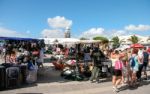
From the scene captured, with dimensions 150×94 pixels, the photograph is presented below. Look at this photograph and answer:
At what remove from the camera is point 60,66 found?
1684cm

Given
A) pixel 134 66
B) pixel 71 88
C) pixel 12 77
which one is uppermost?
pixel 134 66

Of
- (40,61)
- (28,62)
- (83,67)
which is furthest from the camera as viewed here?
(40,61)

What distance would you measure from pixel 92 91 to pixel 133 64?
7.72 feet

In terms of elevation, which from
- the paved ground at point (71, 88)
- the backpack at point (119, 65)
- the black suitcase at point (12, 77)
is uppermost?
the backpack at point (119, 65)

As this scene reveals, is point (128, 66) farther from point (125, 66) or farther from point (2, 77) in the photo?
point (2, 77)

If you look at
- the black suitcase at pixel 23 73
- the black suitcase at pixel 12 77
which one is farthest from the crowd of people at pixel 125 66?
the black suitcase at pixel 12 77

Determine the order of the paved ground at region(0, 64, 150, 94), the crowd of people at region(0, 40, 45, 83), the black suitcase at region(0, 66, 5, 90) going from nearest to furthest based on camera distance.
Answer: the paved ground at region(0, 64, 150, 94) → the black suitcase at region(0, 66, 5, 90) → the crowd of people at region(0, 40, 45, 83)

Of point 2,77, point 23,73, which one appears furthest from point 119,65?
point 2,77

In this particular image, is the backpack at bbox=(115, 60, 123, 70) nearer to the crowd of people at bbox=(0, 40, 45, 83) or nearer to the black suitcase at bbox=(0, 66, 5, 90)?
the crowd of people at bbox=(0, 40, 45, 83)

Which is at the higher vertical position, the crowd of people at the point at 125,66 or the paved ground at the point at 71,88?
the crowd of people at the point at 125,66

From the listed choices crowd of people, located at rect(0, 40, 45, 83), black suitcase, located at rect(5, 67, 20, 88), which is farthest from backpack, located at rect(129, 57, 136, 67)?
black suitcase, located at rect(5, 67, 20, 88)

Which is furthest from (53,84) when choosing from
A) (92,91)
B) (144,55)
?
(144,55)

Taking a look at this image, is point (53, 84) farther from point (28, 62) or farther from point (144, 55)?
point (144, 55)

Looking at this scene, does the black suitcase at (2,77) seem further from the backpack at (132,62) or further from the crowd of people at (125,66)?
the backpack at (132,62)
